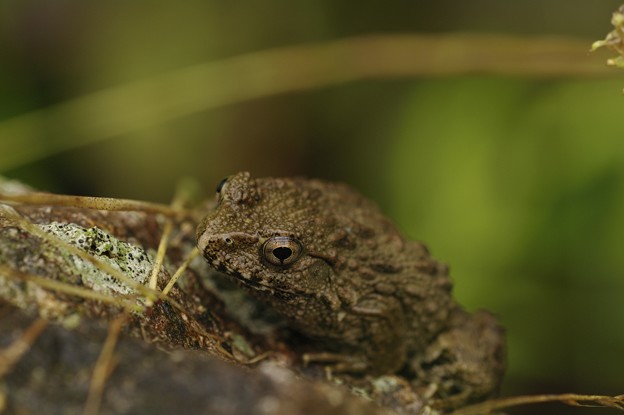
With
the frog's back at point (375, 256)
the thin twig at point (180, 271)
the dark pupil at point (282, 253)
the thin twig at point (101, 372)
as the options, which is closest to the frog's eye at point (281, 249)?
the dark pupil at point (282, 253)

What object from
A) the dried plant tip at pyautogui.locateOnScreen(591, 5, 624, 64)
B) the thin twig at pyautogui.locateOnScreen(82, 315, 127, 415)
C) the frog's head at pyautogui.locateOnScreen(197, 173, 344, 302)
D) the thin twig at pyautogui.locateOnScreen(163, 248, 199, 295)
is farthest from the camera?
the frog's head at pyautogui.locateOnScreen(197, 173, 344, 302)

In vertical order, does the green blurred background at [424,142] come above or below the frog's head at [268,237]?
above

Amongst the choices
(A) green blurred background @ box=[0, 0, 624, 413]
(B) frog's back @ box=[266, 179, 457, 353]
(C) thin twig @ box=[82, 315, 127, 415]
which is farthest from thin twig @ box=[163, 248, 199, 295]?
(A) green blurred background @ box=[0, 0, 624, 413]

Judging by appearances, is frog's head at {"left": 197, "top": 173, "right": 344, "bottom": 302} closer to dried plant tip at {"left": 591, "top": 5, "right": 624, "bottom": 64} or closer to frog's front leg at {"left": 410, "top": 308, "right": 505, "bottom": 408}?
frog's front leg at {"left": 410, "top": 308, "right": 505, "bottom": 408}

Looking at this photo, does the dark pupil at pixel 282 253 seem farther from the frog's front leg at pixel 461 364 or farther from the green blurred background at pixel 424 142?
the green blurred background at pixel 424 142

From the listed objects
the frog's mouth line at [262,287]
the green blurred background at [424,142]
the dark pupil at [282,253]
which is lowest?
the frog's mouth line at [262,287]

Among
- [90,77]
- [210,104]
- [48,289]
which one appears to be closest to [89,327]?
[48,289]

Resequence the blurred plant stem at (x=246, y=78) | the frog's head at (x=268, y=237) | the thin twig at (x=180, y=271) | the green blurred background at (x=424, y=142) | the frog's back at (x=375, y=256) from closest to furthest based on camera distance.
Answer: the thin twig at (x=180, y=271) → the frog's head at (x=268, y=237) → the frog's back at (x=375, y=256) → the green blurred background at (x=424, y=142) → the blurred plant stem at (x=246, y=78)
